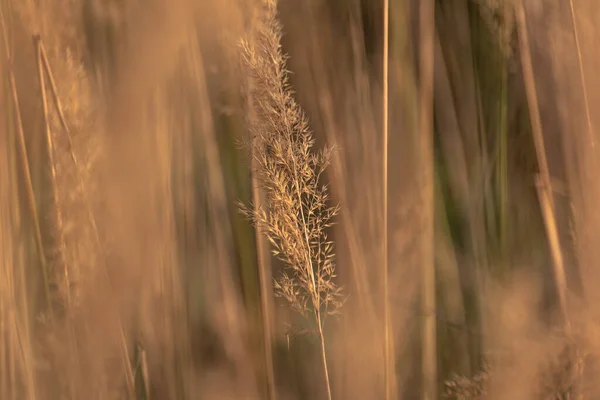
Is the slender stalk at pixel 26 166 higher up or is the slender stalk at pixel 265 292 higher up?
the slender stalk at pixel 26 166

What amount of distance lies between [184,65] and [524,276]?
2.06 ft

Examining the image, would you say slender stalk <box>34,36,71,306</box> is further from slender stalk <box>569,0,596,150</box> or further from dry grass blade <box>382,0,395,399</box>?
slender stalk <box>569,0,596,150</box>

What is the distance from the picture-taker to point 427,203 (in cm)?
87

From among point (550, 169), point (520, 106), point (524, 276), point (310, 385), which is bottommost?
point (310, 385)

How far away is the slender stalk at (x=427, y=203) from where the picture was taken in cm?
86

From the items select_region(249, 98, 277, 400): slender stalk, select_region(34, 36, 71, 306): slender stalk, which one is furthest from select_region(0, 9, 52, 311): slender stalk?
select_region(249, 98, 277, 400): slender stalk

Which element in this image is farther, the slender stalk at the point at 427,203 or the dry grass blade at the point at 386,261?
the slender stalk at the point at 427,203

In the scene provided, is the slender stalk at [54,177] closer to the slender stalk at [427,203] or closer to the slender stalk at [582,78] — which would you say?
the slender stalk at [427,203]

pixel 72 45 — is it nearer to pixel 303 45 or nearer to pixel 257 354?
pixel 303 45

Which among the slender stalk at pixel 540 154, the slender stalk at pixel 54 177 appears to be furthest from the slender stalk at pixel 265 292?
the slender stalk at pixel 540 154

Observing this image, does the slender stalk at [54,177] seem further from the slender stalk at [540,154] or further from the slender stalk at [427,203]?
the slender stalk at [540,154]

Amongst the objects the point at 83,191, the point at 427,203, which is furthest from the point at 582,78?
the point at 83,191

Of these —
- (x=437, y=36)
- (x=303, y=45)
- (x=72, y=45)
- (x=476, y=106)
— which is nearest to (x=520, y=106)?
(x=476, y=106)

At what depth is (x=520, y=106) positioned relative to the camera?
885 mm
